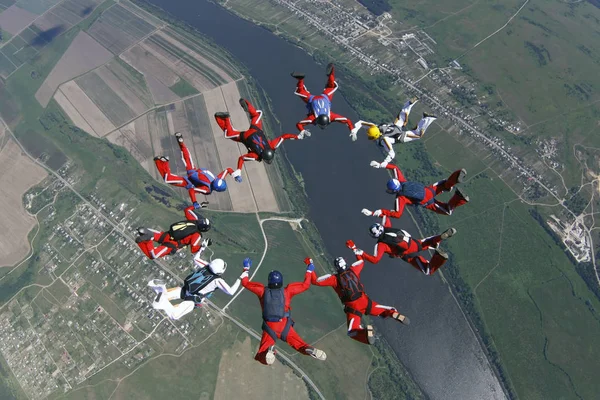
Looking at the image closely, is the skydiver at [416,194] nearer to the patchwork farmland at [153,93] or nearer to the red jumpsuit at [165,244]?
the red jumpsuit at [165,244]

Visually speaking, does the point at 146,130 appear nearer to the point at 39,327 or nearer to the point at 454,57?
the point at 39,327

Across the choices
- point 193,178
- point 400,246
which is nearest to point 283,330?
point 400,246

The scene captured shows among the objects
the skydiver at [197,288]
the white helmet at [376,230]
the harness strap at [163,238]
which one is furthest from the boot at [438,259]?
the harness strap at [163,238]

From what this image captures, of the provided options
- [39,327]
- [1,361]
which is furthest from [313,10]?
[1,361]

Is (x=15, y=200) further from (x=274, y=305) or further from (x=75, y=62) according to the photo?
(x=274, y=305)

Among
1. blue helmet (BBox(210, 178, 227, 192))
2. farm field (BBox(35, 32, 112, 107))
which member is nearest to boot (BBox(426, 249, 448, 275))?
blue helmet (BBox(210, 178, 227, 192))

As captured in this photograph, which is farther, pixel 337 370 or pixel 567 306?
pixel 567 306

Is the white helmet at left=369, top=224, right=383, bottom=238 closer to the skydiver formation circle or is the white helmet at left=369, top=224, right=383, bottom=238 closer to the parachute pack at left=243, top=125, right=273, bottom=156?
the skydiver formation circle
